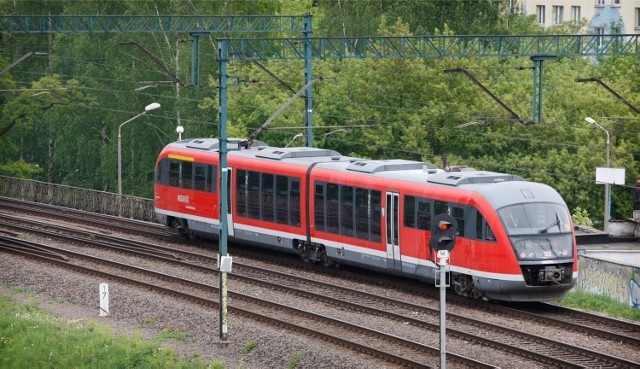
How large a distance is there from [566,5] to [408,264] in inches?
2763

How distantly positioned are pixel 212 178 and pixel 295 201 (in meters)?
4.48

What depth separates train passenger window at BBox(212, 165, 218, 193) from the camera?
39344mm

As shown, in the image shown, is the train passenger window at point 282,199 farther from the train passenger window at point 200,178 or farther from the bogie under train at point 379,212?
the train passenger window at point 200,178

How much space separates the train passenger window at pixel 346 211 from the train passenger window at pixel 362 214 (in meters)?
0.29

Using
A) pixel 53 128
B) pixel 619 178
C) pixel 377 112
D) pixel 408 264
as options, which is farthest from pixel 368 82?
pixel 408 264

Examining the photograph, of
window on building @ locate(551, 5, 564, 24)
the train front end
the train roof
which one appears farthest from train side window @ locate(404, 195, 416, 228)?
window on building @ locate(551, 5, 564, 24)

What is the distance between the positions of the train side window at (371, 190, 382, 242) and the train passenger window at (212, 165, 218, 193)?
779 cm

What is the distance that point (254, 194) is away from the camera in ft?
123

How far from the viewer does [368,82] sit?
209 feet

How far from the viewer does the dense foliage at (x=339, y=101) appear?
61.4 meters

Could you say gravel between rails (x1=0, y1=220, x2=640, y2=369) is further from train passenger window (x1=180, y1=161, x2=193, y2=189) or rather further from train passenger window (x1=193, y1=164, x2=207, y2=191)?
train passenger window (x1=180, y1=161, x2=193, y2=189)

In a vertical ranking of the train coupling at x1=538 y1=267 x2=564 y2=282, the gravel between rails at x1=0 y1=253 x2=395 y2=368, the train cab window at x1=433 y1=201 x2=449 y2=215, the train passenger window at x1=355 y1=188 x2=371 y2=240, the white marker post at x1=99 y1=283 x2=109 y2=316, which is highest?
the train cab window at x1=433 y1=201 x2=449 y2=215

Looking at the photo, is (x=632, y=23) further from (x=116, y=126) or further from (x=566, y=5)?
(x=116, y=126)

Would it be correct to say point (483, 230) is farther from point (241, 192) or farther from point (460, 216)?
point (241, 192)
